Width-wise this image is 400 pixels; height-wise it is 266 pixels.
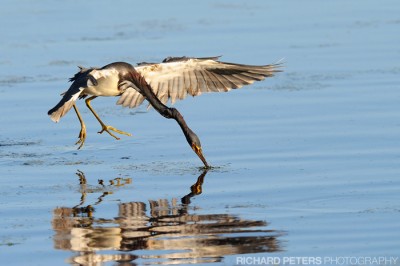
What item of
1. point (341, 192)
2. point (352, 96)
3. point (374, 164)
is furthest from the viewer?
point (352, 96)

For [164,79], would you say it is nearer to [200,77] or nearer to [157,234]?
[200,77]

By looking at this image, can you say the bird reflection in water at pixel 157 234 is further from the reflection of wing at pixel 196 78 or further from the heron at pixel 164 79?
the reflection of wing at pixel 196 78

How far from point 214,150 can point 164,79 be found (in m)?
1.02

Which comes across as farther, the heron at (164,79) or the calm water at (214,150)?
the heron at (164,79)

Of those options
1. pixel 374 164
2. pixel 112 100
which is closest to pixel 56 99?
pixel 112 100

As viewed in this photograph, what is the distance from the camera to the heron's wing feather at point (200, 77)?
10680 mm

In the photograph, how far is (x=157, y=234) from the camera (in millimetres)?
7797

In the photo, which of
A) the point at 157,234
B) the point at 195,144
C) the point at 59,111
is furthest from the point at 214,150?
the point at 157,234

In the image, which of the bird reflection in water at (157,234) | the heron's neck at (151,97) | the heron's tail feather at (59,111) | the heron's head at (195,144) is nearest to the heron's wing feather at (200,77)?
the heron's neck at (151,97)

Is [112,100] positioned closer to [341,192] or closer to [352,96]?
[352,96]

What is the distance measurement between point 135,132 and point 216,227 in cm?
362

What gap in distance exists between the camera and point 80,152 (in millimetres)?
10680

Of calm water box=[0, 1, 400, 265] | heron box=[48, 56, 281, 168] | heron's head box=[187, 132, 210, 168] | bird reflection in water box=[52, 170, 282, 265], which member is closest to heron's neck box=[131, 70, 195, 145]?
heron box=[48, 56, 281, 168]

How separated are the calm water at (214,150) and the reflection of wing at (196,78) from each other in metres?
0.48
